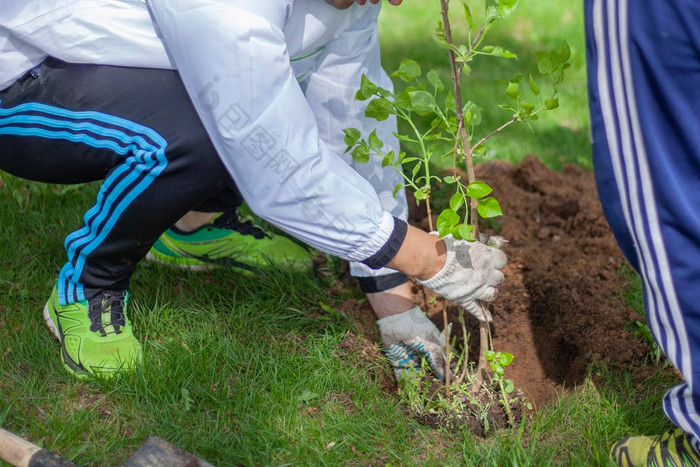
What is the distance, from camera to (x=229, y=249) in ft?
8.38

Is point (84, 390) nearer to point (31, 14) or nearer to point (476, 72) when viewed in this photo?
point (31, 14)

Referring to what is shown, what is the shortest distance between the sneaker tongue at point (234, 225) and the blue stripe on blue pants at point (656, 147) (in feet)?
4.65

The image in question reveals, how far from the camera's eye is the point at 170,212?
190 cm

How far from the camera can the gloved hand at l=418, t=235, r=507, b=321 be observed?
68.9 inches

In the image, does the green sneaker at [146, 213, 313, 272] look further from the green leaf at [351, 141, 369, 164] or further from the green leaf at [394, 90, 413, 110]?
the green leaf at [394, 90, 413, 110]

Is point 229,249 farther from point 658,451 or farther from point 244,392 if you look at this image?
point 658,451

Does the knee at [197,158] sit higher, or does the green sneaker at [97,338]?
the knee at [197,158]

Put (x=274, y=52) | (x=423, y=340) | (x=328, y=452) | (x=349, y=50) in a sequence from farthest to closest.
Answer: (x=423, y=340) < (x=349, y=50) < (x=328, y=452) < (x=274, y=52)

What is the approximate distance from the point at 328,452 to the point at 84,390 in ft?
2.51

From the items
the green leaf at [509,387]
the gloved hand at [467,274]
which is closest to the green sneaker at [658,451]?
the green leaf at [509,387]

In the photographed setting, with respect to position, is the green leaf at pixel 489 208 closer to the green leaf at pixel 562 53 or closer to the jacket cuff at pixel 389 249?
the jacket cuff at pixel 389 249

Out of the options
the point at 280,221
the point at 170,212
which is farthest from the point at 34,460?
the point at 280,221

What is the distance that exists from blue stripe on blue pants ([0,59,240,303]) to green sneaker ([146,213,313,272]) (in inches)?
22.7

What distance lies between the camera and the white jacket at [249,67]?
1.47 meters
